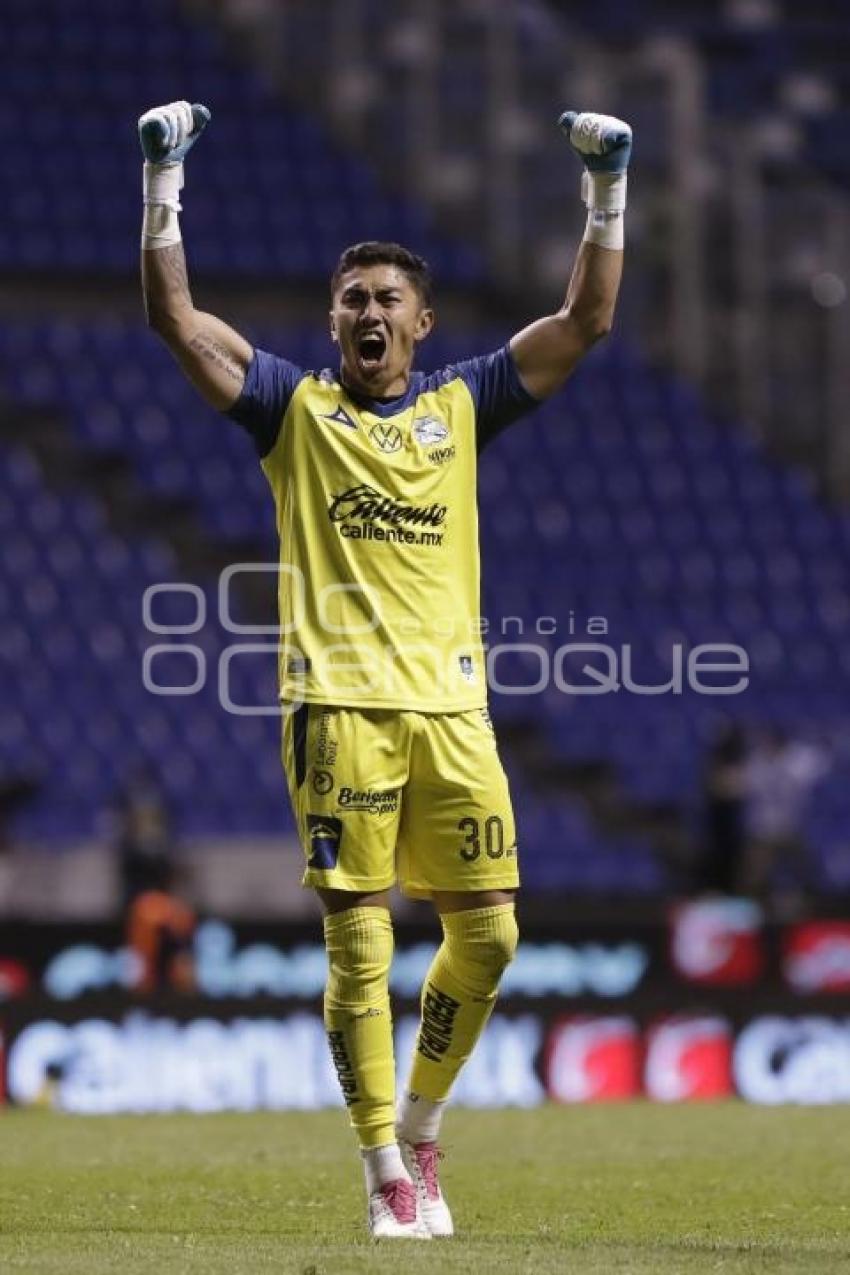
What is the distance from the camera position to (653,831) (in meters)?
17.9

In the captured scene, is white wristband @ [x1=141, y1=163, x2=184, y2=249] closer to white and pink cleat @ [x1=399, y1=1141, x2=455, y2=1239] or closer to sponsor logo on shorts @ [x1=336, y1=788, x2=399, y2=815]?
sponsor logo on shorts @ [x1=336, y1=788, x2=399, y2=815]

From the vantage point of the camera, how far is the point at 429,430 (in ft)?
20.9

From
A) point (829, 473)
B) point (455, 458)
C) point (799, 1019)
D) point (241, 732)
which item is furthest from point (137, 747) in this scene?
point (455, 458)

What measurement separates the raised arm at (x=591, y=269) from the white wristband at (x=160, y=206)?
0.97 m

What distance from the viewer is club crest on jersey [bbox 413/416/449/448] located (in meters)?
6.35

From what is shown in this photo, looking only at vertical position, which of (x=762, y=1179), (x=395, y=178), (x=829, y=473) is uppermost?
(x=395, y=178)

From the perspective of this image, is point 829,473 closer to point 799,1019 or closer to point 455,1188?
point 799,1019

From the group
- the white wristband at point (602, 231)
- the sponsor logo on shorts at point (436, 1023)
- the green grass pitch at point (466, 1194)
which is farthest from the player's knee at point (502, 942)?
the white wristband at point (602, 231)

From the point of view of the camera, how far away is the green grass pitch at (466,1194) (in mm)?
5512

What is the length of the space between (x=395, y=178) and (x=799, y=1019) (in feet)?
38.6

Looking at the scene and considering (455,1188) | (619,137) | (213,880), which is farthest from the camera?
(213,880)

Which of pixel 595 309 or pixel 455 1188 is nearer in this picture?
pixel 595 309

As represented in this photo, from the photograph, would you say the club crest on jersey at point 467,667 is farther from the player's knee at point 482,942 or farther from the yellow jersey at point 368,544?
the player's knee at point 482,942

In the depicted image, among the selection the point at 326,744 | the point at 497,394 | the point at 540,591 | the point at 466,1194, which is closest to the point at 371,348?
the point at 497,394
